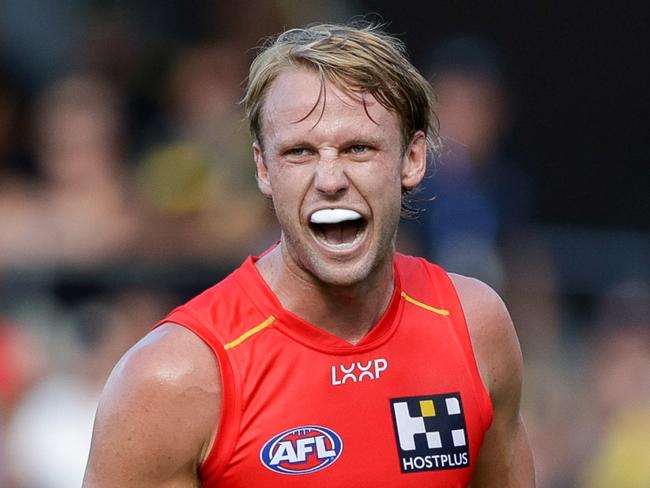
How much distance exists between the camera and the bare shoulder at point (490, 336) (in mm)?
4176

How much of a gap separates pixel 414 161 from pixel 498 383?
715 millimetres

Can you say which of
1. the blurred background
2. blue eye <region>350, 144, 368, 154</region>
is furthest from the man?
the blurred background

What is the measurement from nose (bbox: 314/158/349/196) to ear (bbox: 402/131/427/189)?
0.29 meters

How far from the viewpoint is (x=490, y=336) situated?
166 inches

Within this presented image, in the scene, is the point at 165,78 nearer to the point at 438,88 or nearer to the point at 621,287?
the point at 438,88

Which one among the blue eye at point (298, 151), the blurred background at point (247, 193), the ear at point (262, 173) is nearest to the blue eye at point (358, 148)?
the blue eye at point (298, 151)

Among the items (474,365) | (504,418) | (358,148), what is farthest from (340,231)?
(504,418)

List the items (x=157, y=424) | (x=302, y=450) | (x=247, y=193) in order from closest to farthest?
(x=157, y=424), (x=302, y=450), (x=247, y=193)

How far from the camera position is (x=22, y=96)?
854 cm

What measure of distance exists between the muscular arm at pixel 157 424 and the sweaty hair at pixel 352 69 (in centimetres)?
71

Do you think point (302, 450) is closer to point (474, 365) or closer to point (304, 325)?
point (304, 325)

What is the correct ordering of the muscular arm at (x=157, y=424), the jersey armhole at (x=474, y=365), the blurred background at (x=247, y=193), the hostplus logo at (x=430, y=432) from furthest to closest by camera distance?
the blurred background at (x=247, y=193) < the jersey armhole at (x=474, y=365) < the hostplus logo at (x=430, y=432) < the muscular arm at (x=157, y=424)

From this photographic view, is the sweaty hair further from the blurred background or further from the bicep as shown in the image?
the blurred background

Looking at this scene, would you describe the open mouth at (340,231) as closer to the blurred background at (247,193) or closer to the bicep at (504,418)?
the bicep at (504,418)
